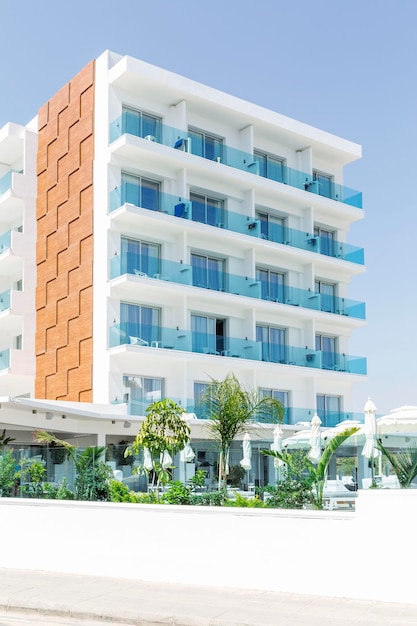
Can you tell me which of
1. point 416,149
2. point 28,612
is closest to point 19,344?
point 416,149

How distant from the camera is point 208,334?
34.5 metres

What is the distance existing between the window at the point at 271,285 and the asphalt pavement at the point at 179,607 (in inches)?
1016

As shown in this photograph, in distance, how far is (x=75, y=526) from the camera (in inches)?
563

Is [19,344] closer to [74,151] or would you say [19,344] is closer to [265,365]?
[74,151]

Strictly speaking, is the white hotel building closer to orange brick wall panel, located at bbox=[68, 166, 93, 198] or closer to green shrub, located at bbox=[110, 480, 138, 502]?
orange brick wall panel, located at bbox=[68, 166, 93, 198]

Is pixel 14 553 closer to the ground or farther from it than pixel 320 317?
closer to the ground

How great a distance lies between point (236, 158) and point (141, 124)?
509cm

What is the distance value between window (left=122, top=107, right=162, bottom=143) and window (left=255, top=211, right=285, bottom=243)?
6.81 meters

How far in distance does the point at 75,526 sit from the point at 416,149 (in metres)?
17.8

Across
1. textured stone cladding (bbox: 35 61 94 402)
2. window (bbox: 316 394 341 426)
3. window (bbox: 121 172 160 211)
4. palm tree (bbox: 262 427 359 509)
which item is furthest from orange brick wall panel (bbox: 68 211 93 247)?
palm tree (bbox: 262 427 359 509)

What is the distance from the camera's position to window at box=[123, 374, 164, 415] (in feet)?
104

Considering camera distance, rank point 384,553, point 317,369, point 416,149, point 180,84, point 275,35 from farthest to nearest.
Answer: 1. point 317,369
2. point 180,84
3. point 416,149
4. point 275,35
5. point 384,553

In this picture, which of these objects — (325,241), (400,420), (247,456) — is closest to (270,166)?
(325,241)

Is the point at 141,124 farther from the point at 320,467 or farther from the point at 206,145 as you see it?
the point at 320,467
